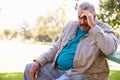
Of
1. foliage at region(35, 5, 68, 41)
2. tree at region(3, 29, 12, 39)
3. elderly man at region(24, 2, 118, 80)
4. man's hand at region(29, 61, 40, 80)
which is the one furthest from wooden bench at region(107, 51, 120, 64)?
tree at region(3, 29, 12, 39)

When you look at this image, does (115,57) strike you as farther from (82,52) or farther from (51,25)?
(51,25)

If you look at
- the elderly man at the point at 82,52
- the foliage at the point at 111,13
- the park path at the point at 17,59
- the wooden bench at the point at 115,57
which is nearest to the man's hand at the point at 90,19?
the elderly man at the point at 82,52

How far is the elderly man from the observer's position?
250 centimetres

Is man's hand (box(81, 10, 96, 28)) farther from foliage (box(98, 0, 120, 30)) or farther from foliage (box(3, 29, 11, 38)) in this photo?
foliage (box(3, 29, 11, 38))

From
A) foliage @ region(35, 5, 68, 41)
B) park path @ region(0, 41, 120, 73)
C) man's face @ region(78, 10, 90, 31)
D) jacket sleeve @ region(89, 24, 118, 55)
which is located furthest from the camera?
foliage @ region(35, 5, 68, 41)

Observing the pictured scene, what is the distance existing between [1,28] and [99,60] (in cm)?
2747

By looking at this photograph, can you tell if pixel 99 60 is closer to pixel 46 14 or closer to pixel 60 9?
pixel 60 9

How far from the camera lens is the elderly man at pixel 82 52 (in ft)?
8.19

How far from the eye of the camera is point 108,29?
2.60 m

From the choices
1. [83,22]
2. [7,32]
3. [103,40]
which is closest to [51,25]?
[7,32]

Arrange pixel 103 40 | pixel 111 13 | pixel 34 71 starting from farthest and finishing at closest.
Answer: pixel 111 13
pixel 34 71
pixel 103 40

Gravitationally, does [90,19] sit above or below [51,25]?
above

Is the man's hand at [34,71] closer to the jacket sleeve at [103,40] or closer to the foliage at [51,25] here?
the jacket sleeve at [103,40]

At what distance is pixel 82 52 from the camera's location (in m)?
2.59
